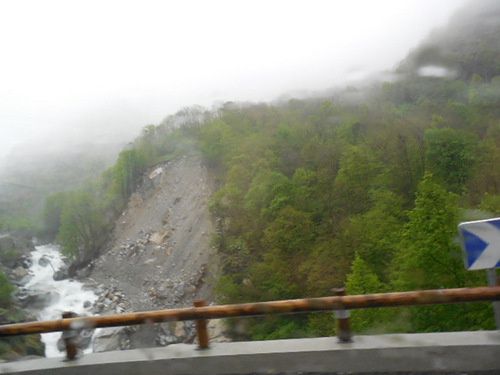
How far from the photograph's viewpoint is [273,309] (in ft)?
13.9

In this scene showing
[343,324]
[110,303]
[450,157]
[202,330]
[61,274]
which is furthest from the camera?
[61,274]

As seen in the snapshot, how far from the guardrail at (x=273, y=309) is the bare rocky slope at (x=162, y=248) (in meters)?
25.0

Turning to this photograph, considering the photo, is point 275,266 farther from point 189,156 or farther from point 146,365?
point 189,156

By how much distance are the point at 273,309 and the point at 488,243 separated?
1.88 metres

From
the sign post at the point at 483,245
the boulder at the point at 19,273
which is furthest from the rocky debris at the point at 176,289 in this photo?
the sign post at the point at 483,245

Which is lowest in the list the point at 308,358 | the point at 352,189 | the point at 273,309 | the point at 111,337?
the point at 111,337

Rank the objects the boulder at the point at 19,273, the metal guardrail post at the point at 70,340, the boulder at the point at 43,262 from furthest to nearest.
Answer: the boulder at the point at 43,262
the boulder at the point at 19,273
the metal guardrail post at the point at 70,340

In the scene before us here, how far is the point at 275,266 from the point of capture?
26.3m

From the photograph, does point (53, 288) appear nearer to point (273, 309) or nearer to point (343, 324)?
point (273, 309)

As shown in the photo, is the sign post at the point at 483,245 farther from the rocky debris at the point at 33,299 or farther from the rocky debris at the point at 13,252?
the rocky debris at the point at 13,252

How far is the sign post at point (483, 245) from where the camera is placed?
13.0ft

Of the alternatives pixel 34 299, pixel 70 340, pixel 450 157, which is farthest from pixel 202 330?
pixel 34 299

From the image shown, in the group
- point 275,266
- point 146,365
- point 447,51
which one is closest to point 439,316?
point 146,365

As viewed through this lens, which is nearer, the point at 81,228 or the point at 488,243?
the point at 488,243
